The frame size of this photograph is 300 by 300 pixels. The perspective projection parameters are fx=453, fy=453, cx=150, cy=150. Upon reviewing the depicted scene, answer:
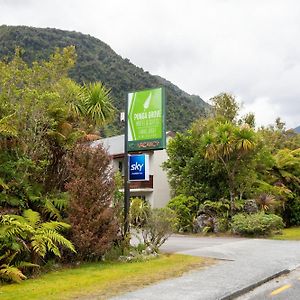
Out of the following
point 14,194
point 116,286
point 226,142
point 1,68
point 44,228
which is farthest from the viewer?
point 226,142

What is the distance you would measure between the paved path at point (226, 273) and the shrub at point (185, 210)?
29.3 feet

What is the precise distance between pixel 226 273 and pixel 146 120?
581 centimetres

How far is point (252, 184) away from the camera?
87.6 feet

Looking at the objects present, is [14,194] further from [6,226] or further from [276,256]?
[276,256]

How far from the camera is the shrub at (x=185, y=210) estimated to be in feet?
84.7

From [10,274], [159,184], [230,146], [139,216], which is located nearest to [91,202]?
[10,274]

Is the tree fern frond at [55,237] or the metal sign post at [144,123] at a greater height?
the metal sign post at [144,123]

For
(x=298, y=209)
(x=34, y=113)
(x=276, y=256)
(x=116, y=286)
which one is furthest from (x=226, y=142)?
(x=116, y=286)

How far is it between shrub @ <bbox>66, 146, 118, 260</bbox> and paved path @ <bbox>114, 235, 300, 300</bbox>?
2.76m

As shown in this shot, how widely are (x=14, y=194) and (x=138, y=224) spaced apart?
194 inches

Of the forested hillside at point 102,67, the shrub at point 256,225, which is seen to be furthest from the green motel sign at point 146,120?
the forested hillside at point 102,67

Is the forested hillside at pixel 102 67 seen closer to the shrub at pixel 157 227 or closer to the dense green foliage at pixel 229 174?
the dense green foliage at pixel 229 174

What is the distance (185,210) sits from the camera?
25859 mm

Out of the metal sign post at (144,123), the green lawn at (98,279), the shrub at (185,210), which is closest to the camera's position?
the green lawn at (98,279)
